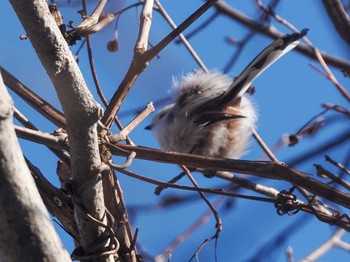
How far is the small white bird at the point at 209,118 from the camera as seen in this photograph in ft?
8.52

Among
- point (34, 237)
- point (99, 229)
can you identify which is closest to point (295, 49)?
point (99, 229)

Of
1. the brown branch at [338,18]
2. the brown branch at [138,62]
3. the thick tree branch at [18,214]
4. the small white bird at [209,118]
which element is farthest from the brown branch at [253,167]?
the small white bird at [209,118]

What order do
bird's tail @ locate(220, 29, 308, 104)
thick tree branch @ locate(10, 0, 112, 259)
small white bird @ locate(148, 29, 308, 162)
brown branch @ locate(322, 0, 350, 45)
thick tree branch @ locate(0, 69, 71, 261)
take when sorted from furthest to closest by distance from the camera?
small white bird @ locate(148, 29, 308, 162)
bird's tail @ locate(220, 29, 308, 104)
thick tree branch @ locate(10, 0, 112, 259)
brown branch @ locate(322, 0, 350, 45)
thick tree branch @ locate(0, 69, 71, 261)

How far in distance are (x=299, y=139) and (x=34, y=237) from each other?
4.89 feet

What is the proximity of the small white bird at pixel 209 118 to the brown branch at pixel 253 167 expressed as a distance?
104 centimetres

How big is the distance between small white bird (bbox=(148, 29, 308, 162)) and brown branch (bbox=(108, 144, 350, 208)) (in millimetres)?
1035

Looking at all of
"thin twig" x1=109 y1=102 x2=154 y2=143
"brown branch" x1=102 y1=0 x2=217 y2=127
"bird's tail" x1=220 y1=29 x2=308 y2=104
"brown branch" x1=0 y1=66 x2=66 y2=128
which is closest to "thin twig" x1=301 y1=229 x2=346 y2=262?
"bird's tail" x1=220 y1=29 x2=308 y2=104

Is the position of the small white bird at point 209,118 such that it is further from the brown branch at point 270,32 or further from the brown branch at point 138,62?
the brown branch at point 138,62

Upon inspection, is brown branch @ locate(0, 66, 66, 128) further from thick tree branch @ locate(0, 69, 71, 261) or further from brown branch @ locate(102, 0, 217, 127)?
thick tree branch @ locate(0, 69, 71, 261)

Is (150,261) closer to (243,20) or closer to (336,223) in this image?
(336,223)

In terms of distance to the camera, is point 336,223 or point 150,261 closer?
point 336,223

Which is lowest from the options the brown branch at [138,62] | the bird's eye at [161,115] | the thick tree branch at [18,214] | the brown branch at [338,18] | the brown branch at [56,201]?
the thick tree branch at [18,214]

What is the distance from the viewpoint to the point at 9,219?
915 millimetres

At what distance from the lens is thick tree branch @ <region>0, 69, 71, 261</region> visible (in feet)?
3.00
